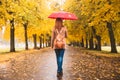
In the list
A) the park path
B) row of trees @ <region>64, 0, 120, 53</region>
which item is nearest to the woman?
the park path

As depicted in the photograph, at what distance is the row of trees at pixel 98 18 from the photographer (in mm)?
23703

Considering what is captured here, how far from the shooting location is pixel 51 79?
10797 mm

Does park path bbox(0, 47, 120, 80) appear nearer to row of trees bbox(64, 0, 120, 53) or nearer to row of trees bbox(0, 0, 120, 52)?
row of trees bbox(64, 0, 120, 53)

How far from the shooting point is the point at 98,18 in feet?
83.9

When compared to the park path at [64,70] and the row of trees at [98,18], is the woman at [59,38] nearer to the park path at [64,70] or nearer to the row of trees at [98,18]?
the park path at [64,70]

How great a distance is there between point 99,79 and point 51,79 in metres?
1.81

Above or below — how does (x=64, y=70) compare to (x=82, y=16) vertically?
below

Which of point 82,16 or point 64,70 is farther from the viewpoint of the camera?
point 82,16

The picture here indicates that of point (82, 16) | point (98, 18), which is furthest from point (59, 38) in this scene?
point (82, 16)

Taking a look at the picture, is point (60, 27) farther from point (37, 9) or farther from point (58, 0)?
A: point (58, 0)

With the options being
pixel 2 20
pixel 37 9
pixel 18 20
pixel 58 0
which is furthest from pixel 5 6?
pixel 58 0

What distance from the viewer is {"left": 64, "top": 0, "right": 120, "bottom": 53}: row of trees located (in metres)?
23.7

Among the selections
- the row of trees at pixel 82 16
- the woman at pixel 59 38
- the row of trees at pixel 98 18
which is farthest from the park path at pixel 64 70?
the row of trees at pixel 82 16

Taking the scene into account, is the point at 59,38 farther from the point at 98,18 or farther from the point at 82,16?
the point at 82,16
